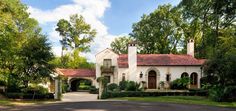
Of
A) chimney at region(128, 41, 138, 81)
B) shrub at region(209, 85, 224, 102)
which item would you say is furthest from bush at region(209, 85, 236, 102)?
chimney at region(128, 41, 138, 81)

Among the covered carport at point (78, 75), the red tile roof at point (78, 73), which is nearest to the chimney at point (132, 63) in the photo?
the covered carport at point (78, 75)

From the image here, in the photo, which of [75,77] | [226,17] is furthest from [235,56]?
[75,77]

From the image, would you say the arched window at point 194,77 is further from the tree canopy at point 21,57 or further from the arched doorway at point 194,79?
the tree canopy at point 21,57

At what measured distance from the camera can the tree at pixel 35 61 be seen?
29.9 meters

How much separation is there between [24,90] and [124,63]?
19.4m

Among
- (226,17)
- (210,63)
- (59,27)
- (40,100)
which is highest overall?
(59,27)

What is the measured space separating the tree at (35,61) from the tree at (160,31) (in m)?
30.4

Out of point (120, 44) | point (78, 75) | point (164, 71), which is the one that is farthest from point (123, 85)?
point (120, 44)

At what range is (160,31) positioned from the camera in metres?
58.5

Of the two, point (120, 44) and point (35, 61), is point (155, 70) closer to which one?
point (35, 61)

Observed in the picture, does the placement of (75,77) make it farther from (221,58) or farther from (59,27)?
(221,58)

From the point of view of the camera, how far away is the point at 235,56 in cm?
2777

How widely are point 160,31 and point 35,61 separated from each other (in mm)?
32199

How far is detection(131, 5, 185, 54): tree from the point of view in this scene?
57.7 metres
